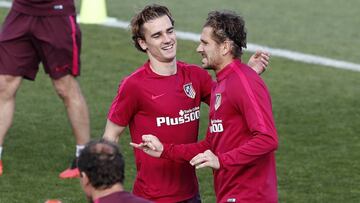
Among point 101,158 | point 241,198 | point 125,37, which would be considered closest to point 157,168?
point 241,198

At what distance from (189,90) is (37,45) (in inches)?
130

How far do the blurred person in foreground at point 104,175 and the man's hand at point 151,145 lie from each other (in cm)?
113

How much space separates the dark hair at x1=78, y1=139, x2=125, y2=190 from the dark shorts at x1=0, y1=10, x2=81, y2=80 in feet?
15.5

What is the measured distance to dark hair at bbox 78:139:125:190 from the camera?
5688 mm

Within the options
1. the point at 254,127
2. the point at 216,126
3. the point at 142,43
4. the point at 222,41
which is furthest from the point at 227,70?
the point at 142,43

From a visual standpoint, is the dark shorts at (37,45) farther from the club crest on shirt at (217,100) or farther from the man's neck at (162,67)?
the club crest on shirt at (217,100)

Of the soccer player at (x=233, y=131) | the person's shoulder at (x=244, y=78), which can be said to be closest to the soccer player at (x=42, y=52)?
the soccer player at (x=233, y=131)

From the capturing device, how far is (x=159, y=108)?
7422mm

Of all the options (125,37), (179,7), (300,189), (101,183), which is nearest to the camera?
(101,183)

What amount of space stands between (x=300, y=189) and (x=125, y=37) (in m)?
7.37

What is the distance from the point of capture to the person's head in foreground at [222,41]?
277 inches

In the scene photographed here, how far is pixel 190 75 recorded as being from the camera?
7590 millimetres

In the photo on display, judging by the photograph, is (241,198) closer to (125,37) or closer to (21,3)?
(21,3)

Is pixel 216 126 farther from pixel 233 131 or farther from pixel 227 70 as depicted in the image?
pixel 227 70
